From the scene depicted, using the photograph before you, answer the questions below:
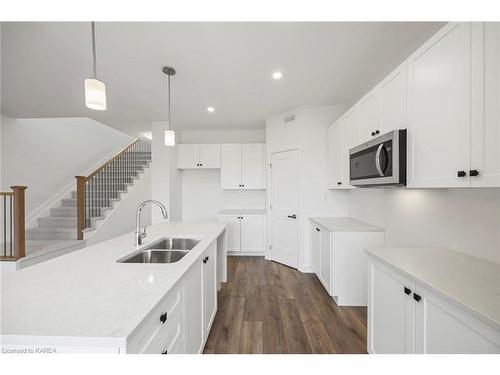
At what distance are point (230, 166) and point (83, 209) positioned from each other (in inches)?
114

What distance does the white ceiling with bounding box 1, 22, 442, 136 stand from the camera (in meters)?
1.83

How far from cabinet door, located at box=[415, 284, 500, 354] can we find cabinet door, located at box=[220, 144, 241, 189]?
12.0 feet

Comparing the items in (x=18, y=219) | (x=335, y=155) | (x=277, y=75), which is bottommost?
(x=18, y=219)

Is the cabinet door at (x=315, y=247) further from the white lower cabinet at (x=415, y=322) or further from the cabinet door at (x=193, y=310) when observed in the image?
the cabinet door at (x=193, y=310)

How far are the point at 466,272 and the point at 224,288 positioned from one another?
2464 millimetres

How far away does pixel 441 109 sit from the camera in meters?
1.27

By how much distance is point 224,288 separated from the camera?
9.52ft

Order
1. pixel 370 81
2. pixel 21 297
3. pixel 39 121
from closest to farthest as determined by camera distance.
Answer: pixel 21 297
pixel 370 81
pixel 39 121

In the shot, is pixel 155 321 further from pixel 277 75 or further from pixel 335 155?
pixel 335 155

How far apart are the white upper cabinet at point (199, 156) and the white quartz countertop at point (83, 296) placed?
330cm

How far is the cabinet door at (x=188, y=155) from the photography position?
4.61 metres

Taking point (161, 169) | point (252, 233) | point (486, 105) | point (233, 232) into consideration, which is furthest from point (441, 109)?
point (161, 169)
